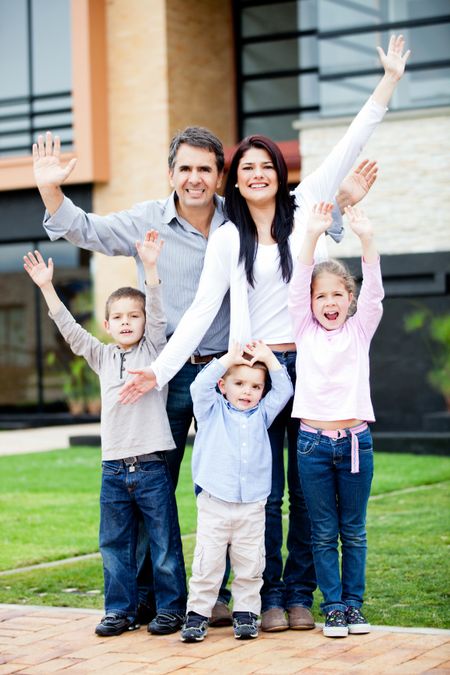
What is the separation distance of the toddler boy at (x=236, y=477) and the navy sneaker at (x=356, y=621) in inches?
15.4

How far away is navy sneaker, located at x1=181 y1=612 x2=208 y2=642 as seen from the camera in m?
5.14

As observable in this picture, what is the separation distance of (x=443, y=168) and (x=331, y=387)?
11.4 m

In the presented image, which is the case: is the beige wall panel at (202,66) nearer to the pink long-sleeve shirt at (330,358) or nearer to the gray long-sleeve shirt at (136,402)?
the gray long-sleeve shirt at (136,402)

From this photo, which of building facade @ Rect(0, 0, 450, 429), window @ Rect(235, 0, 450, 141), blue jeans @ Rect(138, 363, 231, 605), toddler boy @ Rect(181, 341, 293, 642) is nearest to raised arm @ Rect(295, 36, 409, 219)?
toddler boy @ Rect(181, 341, 293, 642)

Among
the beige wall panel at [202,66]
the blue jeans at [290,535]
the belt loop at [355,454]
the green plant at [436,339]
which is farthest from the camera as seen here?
the beige wall panel at [202,66]

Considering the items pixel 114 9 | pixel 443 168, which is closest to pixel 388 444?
pixel 443 168

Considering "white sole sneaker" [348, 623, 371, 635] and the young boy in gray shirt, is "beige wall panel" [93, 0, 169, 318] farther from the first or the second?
"white sole sneaker" [348, 623, 371, 635]

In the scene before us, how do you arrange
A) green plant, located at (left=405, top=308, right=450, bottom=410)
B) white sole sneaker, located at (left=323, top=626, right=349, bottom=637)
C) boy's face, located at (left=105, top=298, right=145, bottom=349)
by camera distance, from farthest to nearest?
green plant, located at (left=405, top=308, right=450, bottom=410) → boy's face, located at (left=105, top=298, right=145, bottom=349) → white sole sneaker, located at (left=323, top=626, right=349, bottom=637)

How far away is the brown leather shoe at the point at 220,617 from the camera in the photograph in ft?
17.9

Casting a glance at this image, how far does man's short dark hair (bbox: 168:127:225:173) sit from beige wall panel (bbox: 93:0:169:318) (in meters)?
14.0

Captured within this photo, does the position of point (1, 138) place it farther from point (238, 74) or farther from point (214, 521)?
point (214, 521)

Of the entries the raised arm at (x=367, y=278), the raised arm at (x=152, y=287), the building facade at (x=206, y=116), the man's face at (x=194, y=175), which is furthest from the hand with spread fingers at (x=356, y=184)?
the building facade at (x=206, y=116)

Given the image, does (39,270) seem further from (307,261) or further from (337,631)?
(337,631)

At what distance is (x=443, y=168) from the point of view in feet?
52.5
